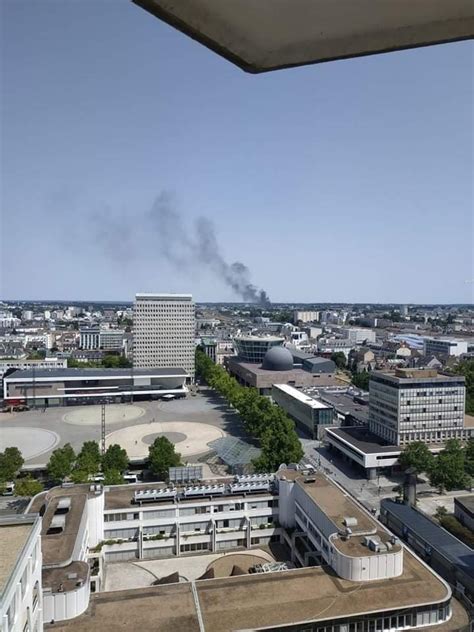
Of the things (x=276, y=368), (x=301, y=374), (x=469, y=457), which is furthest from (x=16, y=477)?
(x=301, y=374)

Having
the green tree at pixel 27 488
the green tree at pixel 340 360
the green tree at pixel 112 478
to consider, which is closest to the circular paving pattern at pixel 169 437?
the green tree at pixel 112 478

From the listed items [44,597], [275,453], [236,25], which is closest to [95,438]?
[275,453]

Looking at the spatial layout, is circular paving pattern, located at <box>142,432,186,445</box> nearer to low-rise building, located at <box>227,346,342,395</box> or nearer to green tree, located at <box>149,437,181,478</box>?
green tree, located at <box>149,437,181,478</box>

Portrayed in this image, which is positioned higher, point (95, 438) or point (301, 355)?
point (301, 355)

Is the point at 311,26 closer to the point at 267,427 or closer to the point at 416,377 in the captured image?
the point at 267,427

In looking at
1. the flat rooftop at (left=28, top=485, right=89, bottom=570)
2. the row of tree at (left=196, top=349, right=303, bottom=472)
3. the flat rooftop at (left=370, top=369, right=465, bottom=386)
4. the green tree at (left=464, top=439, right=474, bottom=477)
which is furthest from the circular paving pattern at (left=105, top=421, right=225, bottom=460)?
the green tree at (left=464, top=439, right=474, bottom=477)

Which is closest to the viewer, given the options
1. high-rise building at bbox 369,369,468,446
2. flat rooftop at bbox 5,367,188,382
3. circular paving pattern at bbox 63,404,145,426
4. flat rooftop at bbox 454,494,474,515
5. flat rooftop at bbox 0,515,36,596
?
flat rooftop at bbox 0,515,36,596

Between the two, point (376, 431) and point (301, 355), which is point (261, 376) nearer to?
point (301, 355)
